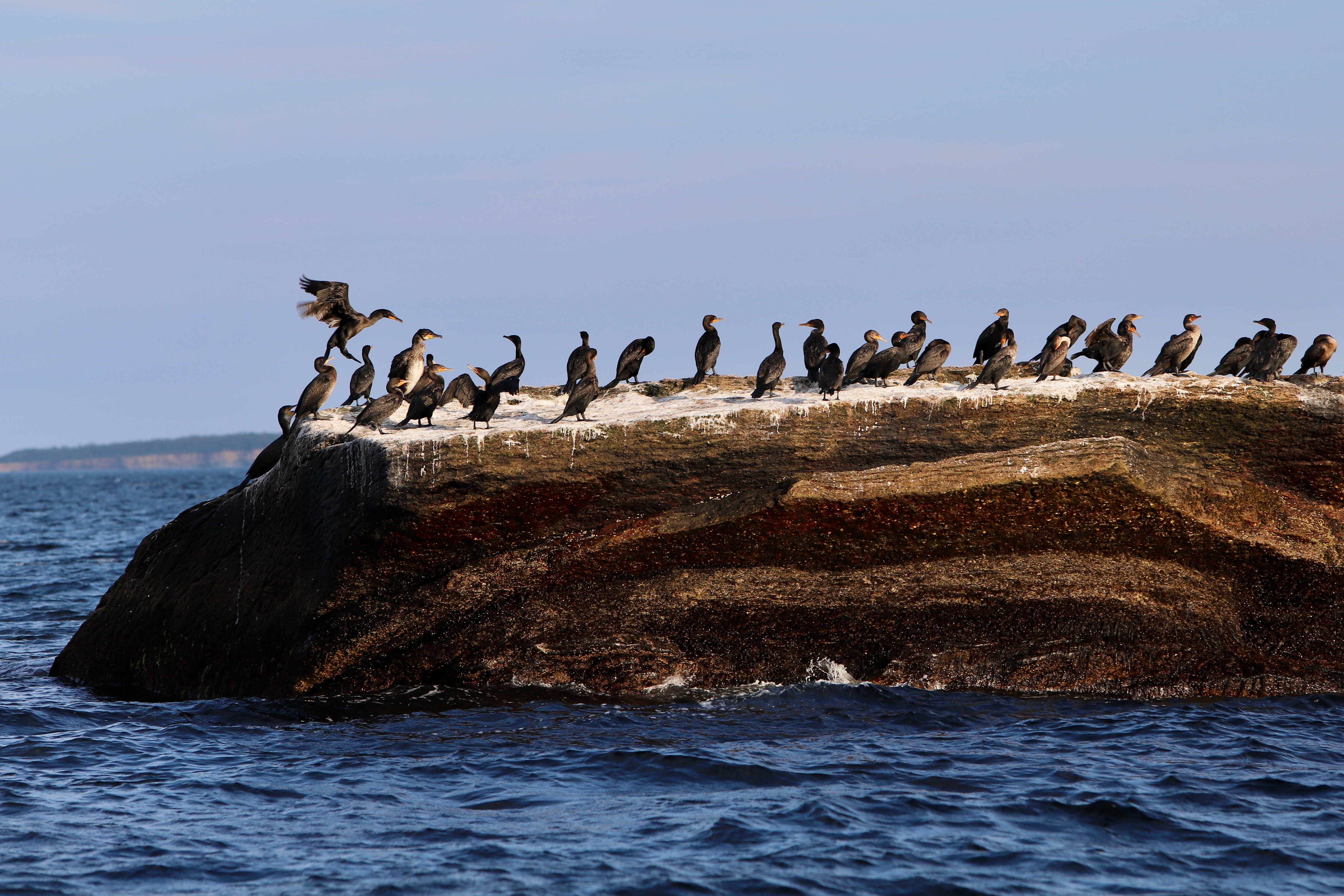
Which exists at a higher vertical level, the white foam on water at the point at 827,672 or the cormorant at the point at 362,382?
the cormorant at the point at 362,382

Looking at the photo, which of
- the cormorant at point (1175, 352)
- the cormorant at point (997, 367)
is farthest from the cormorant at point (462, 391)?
the cormorant at point (1175, 352)

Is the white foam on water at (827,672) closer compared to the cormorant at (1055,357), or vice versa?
the white foam on water at (827,672)

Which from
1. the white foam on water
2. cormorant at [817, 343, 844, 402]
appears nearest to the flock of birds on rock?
cormorant at [817, 343, 844, 402]

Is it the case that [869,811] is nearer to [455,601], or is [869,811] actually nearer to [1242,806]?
[1242,806]

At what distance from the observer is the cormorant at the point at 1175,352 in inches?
601

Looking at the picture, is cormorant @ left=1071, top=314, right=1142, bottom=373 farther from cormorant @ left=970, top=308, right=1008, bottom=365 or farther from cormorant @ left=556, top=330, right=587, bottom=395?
cormorant @ left=556, top=330, right=587, bottom=395

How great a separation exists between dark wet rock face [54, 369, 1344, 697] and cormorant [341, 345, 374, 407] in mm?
2306

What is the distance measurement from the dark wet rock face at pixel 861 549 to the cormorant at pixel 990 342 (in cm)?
261

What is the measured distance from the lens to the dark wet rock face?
12391 mm

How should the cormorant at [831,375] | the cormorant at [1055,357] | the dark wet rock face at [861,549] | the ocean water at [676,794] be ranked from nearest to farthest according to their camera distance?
1. the ocean water at [676,794]
2. the dark wet rock face at [861,549]
3. the cormorant at [831,375]
4. the cormorant at [1055,357]

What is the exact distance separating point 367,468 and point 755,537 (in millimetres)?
4118

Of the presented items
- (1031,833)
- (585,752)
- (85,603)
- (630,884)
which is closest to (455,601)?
(585,752)

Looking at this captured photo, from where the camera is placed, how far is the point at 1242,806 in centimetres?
941

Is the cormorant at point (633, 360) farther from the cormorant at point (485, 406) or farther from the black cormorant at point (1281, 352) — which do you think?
the black cormorant at point (1281, 352)
